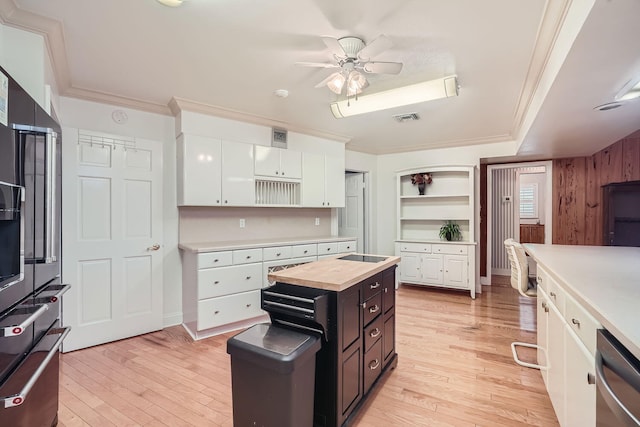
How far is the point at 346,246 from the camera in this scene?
443cm

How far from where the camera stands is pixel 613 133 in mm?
3400

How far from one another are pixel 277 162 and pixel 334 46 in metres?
2.12

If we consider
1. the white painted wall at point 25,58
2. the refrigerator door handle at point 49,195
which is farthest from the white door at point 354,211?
the refrigerator door handle at point 49,195

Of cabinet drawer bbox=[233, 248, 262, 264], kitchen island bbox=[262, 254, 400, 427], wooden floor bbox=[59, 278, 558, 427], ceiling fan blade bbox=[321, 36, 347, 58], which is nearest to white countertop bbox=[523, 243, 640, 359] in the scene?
wooden floor bbox=[59, 278, 558, 427]

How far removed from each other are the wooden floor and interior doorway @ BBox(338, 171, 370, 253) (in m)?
2.32

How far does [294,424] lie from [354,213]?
173 inches

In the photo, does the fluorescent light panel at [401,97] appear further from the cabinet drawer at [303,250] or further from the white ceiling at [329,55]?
the cabinet drawer at [303,250]

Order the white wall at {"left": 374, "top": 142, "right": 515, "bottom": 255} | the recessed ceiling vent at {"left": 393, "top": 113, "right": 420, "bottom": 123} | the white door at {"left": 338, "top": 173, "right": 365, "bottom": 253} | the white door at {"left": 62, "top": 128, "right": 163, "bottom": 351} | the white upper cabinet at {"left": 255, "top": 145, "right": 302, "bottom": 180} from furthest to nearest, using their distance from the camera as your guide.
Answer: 1. the white door at {"left": 338, "top": 173, "right": 365, "bottom": 253}
2. the white wall at {"left": 374, "top": 142, "right": 515, "bottom": 255}
3. the white upper cabinet at {"left": 255, "top": 145, "right": 302, "bottom": 180}
4. the recessed ceiling vent at {"left": 393, "top": 113, "right": 420, "bottom": 123}
5. the white door at {"left": 62, "top": 128, "right": 163, "bottom": 351}

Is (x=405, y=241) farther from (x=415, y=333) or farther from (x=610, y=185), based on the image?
(x=610, y=185)

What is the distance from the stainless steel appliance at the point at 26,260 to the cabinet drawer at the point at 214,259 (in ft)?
4.58

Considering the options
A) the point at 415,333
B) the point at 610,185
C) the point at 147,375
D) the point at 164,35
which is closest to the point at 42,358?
the point at 147,375

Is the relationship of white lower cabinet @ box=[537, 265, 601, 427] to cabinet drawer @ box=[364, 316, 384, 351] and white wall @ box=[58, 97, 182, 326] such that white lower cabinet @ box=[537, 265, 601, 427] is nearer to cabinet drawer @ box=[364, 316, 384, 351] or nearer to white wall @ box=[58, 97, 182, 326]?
cabinet drawer @ box=[364, 316, 384, 351]

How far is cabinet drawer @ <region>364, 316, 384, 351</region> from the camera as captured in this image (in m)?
1.98

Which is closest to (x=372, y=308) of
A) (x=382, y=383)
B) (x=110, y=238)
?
(x=382, y=383)
